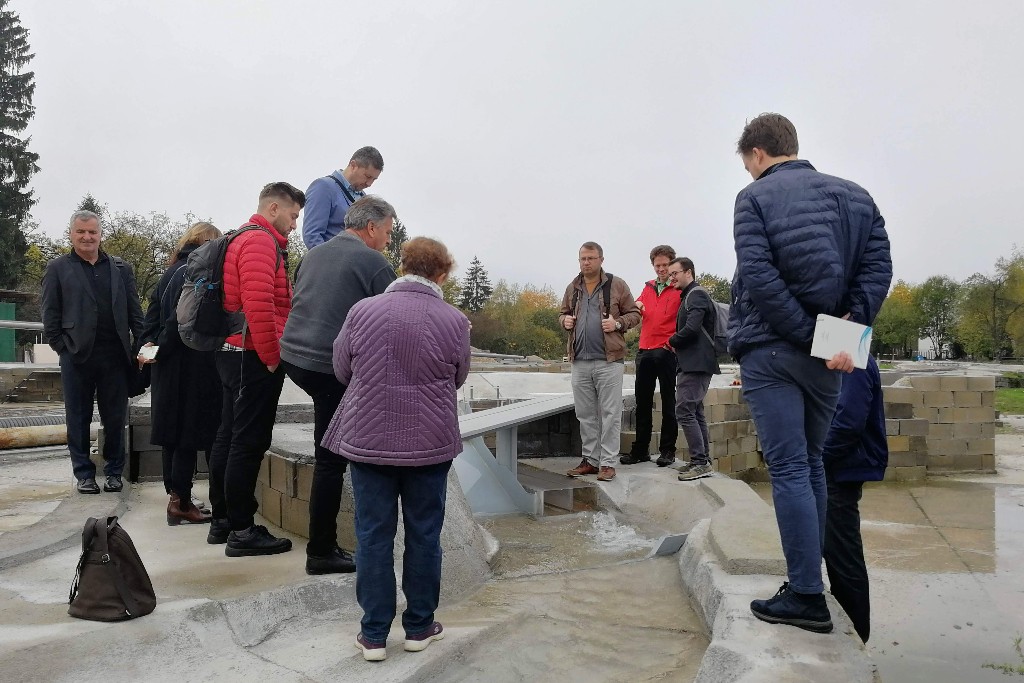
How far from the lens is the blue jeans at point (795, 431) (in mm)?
2602

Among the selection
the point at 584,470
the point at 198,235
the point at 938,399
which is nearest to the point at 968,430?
the point at 938,399

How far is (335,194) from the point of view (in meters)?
4.32

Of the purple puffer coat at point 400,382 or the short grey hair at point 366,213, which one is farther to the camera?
the short grey hair at point 366,213

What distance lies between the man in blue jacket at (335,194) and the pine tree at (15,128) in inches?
1310

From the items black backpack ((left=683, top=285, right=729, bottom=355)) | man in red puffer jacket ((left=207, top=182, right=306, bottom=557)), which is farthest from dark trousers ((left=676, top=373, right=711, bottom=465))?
man in red puffer jacket ((left=207, top=182, right=306, bottom=557))

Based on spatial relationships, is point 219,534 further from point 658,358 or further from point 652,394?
point 652,394

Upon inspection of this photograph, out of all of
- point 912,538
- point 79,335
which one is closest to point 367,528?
point 79,335

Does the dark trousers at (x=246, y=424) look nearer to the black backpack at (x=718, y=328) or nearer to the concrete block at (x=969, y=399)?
the black backpack at (x=718, y=328)

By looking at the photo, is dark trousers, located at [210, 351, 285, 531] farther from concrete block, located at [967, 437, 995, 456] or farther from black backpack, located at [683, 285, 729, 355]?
concrete block, located at [967, 437, 995, 456]

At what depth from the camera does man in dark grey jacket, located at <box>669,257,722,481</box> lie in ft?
18.9

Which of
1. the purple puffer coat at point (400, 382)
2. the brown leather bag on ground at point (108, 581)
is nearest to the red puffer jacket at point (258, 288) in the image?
the purple puffer coat at point (400, 382)

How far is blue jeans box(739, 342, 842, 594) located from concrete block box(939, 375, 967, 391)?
6.91 m

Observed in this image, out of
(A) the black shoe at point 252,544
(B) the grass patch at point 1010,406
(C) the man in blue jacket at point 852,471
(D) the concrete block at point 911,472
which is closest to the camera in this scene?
(C) the man in blue jacket at point 852,471

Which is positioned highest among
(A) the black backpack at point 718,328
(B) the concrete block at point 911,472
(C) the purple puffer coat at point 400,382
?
(A) the black backpack at point 718,328
